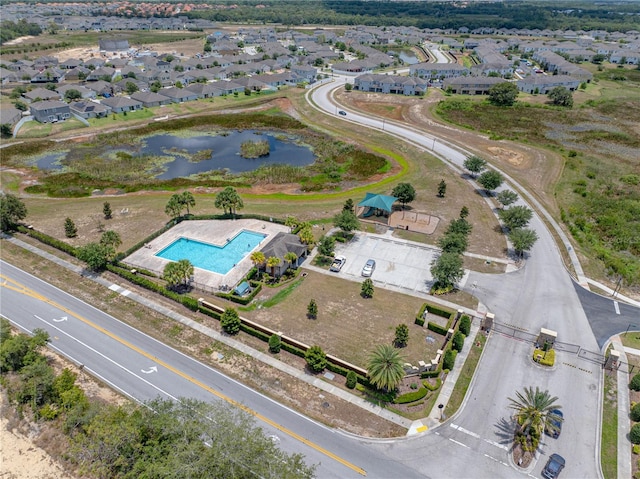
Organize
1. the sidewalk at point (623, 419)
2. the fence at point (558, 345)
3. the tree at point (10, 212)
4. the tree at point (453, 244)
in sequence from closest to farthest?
the sidewalk at point (623, 419) < the fence at point (558, 345) < the tree at point (453, 244) < the tree at point (10, 212)

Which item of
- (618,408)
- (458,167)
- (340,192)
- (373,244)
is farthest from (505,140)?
(618,408)

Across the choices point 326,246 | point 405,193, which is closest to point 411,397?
point 326,246

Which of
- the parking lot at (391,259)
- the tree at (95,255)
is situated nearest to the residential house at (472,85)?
the parking lot at (391,259)

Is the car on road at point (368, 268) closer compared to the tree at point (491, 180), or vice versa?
the car on road at point (368, 268)

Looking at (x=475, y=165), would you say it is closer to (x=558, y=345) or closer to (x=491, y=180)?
(x=491, y=180)

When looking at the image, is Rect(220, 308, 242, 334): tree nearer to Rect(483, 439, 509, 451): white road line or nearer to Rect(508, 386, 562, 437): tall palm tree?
Rect(483, 439, 509, 451): white road line

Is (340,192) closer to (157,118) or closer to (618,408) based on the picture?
(618,408)

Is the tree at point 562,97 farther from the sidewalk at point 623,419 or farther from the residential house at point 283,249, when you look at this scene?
the residential house at point 283,249
